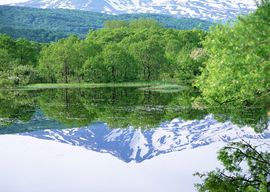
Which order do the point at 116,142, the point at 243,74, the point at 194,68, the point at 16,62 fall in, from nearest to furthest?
1. the point at 243,74
2. the point at 116,142
3. the point at 194,68
4. the point at 16,62

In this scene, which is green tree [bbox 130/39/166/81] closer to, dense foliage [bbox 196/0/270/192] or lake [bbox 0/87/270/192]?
lake [bbox 0/87/270/192]

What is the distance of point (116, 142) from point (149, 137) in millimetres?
2504

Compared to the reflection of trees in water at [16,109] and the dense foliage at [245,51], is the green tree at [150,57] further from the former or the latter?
the dense foliage at [245,51]

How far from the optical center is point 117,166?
2770cm

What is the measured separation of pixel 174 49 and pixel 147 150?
9478 centimetres

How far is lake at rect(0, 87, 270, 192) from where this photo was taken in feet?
79.9

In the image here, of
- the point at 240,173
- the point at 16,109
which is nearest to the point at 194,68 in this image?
the point at 16,109

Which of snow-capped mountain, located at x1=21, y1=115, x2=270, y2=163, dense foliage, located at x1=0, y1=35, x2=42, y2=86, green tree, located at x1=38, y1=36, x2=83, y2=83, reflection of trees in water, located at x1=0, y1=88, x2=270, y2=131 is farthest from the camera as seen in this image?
green tree, located at x1=38, y1=36, x2=83, y2=83

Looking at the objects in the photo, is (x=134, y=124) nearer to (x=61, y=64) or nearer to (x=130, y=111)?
(x=130, y=111)

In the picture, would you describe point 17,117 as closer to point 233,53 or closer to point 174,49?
point 233,53

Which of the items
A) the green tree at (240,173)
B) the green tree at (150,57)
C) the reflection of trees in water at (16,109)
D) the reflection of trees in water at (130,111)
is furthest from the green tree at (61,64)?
the green tree at (240,173)

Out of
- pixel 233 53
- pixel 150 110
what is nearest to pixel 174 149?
pixel 233 53

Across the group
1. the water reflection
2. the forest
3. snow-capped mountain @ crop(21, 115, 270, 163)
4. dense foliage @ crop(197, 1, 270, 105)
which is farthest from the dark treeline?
dense foliage @ crop(197, 1, 270, 105)

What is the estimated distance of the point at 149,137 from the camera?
120 feet
